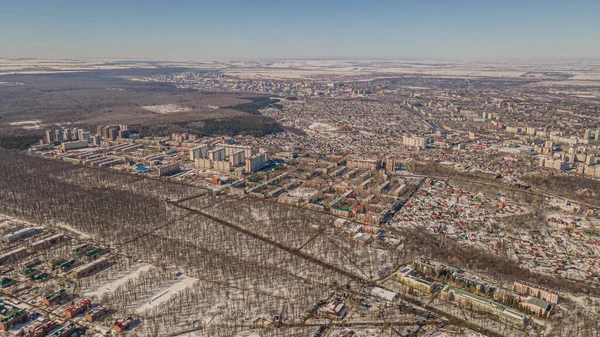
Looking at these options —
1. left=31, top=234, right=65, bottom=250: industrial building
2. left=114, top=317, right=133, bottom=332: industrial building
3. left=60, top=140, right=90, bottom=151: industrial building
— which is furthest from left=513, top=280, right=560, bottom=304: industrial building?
left=60, top=140, right=90, bottom=151: industrial building

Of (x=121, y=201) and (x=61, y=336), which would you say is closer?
(x=61, y=336)

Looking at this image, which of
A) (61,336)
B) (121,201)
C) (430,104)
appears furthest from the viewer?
(430,104)

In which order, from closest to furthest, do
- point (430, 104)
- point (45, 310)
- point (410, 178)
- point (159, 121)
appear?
1. point (45, 310)
2. point (410, 178)
3. point (159, 121)
4. point (430, 104)

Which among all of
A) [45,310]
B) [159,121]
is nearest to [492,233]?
[45,310]

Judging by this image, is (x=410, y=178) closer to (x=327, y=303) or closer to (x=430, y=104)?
(x=327, y=303)

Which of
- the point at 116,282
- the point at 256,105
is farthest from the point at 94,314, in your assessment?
the point at 256,105

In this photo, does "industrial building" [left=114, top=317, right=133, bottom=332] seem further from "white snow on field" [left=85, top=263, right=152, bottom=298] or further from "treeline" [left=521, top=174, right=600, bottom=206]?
"treeline" [left=521, top=174, right=600, bottom=206]
